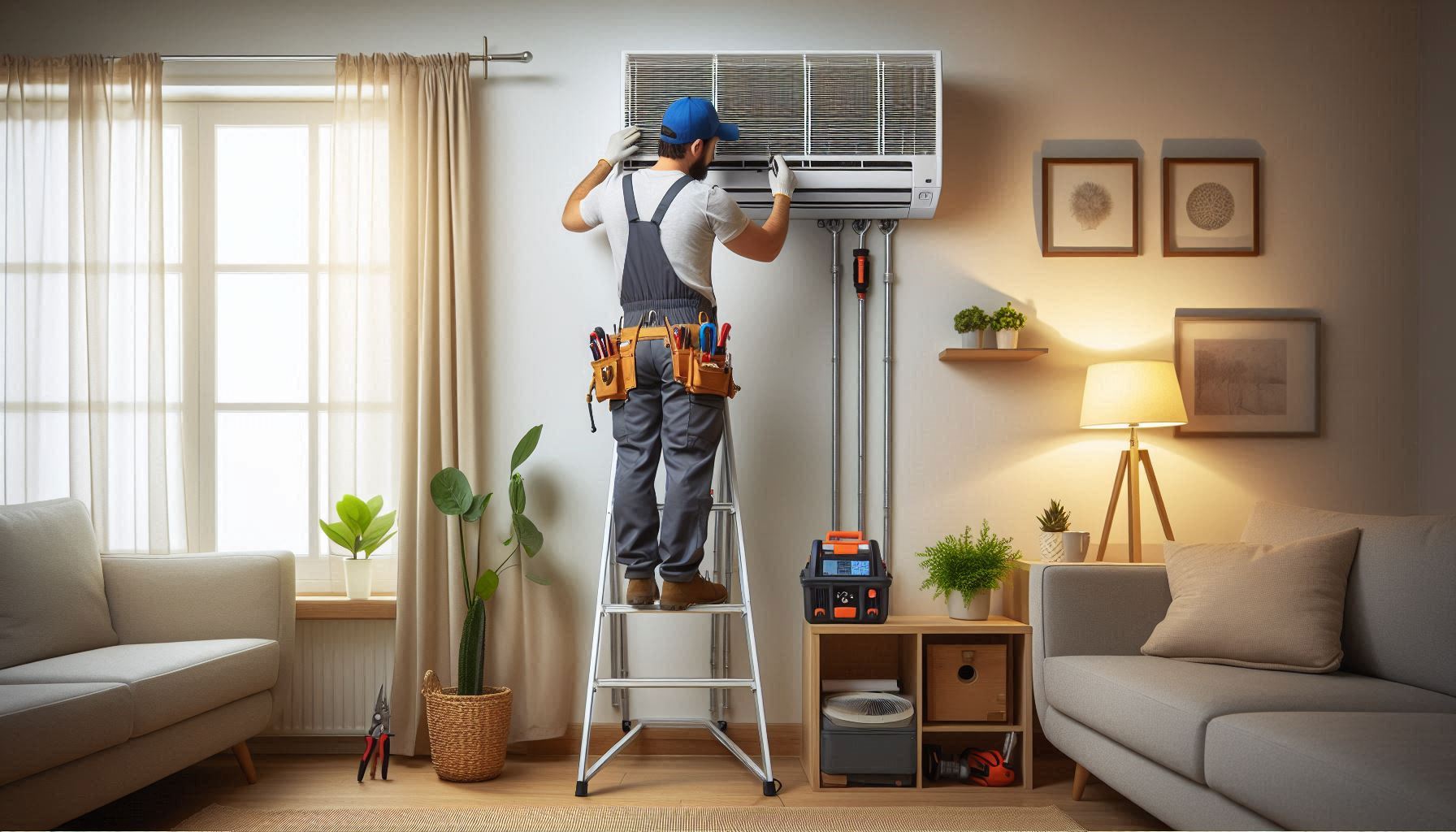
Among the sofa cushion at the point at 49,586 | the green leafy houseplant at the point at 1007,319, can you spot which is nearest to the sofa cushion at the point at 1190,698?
the green leafy houseplant at the point at 1007,319

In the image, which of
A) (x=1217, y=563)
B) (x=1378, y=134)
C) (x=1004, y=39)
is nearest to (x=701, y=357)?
(x=1217, y=563)

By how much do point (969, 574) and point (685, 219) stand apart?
1.41 metres

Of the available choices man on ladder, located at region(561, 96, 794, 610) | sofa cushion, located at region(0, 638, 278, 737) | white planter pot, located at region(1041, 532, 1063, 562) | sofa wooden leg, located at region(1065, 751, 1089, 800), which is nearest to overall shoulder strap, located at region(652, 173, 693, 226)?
man on ladder, located at region(561, 96, 794, 610)

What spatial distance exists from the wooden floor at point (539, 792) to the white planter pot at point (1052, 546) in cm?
68

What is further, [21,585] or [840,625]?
[840,625]

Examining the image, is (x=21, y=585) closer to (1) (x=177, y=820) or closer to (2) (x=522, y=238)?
(1) (x=177, y=820)

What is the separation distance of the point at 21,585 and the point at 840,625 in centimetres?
228

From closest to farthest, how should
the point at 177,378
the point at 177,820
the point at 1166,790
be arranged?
the point at 1166,790, the point at 177,820, the point at 177,378

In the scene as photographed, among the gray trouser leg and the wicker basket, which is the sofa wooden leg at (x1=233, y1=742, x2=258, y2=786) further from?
the gray trouser leg

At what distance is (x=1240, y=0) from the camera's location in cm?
340

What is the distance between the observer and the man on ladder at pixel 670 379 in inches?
106

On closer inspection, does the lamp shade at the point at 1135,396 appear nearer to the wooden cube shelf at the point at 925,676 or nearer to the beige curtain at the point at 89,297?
the wooden cube shelf at the point at 925,676

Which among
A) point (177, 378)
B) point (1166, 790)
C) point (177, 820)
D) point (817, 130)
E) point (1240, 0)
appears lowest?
point (177, 820)

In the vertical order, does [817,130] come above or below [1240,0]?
below
